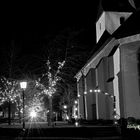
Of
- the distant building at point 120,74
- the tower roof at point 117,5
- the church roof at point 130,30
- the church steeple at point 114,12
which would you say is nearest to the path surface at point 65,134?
the distant building at point 120,74

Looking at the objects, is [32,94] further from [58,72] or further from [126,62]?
[126,62]

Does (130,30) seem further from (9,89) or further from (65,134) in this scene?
(9,89)

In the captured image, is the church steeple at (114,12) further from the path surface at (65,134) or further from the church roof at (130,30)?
the path surface at (65,134)

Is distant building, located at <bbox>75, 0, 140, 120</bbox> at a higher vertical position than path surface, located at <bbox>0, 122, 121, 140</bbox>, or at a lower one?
higher

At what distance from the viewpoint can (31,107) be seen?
60.7 m

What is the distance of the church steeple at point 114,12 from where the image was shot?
148ft

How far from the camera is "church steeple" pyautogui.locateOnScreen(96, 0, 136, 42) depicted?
45094 millimetres

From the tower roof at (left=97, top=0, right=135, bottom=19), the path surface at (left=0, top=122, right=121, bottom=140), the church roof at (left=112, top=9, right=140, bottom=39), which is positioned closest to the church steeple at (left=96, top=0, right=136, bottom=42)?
the tower roof at (left=97, top=0, right=135, bottom=19)

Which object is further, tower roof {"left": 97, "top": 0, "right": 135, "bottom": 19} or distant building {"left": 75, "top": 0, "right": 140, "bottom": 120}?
tower roof {"left": 97, "top": 0, "right": 135, "bottom": 19}

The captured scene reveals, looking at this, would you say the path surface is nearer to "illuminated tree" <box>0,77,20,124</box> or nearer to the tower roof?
"illuminated tree" <box>0,77,20,124</box>

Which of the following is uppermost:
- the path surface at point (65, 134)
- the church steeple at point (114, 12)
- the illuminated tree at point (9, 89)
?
the church steeple at point (114, 12)

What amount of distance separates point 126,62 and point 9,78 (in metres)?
19.6

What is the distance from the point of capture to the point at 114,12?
1795 inches

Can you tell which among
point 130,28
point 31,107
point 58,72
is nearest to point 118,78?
point 130,28
